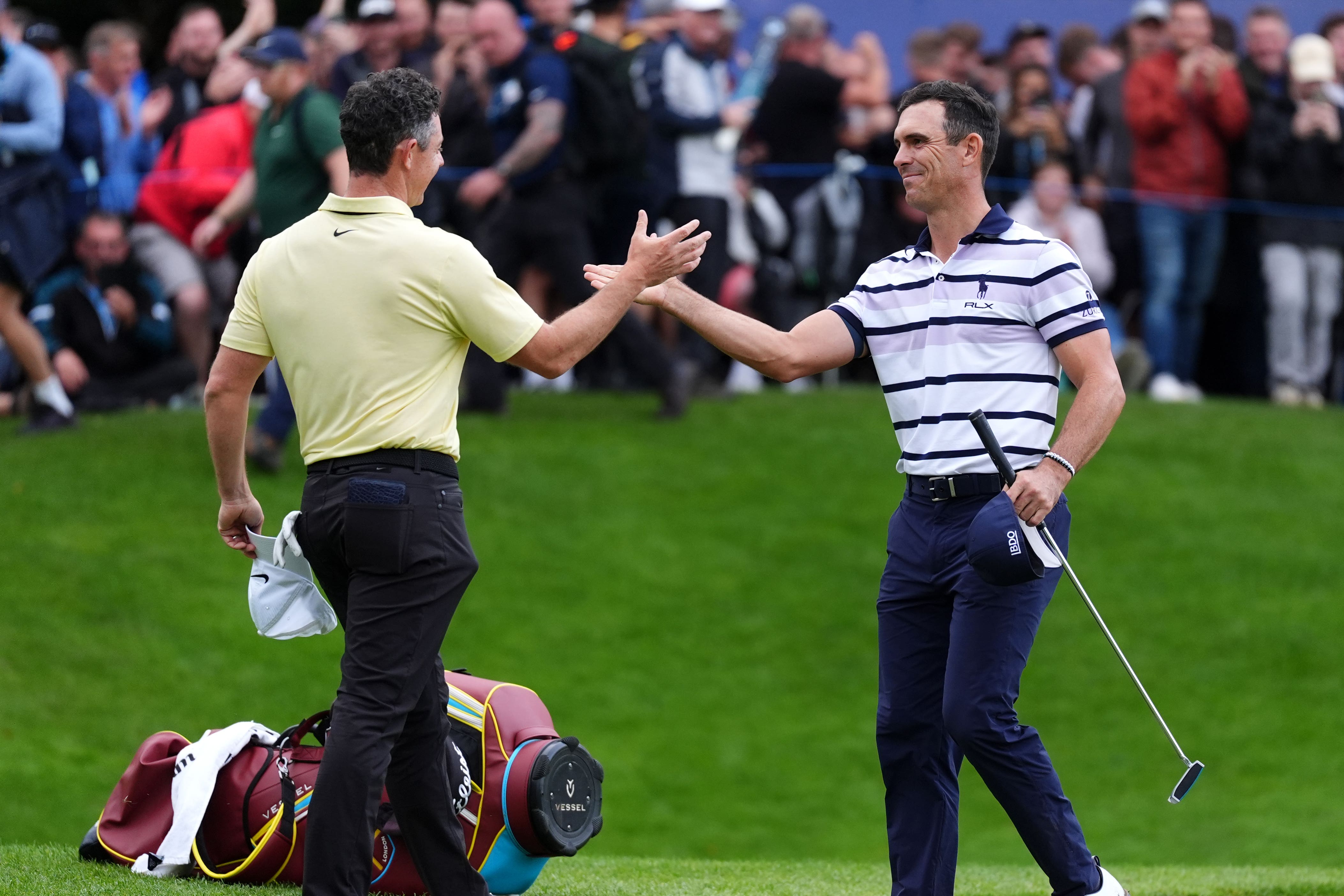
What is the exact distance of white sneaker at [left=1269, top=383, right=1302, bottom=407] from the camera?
1284 cm

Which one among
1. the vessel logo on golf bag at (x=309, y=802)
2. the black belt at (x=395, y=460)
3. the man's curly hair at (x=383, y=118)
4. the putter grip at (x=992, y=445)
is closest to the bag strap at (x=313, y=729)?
the vessel logo on golf bag at (x=309, y=802)

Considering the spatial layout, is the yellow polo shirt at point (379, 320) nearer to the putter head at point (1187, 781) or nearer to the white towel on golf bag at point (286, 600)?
the white towel on golf bag at point (286, 600)

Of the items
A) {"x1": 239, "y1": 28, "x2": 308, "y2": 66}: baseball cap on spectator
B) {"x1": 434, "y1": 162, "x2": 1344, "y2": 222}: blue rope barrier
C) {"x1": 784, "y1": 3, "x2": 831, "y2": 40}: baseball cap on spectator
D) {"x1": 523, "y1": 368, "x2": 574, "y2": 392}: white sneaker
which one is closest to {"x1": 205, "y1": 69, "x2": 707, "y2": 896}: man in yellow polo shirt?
{"x1": 239, "y1": 28, "x2": 308, "y2": 66}: baseball cap on spectator

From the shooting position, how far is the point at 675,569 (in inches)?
367

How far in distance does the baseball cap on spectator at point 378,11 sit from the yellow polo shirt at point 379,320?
24.7 feet

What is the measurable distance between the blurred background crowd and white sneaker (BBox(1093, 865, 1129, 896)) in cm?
604

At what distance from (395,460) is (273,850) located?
4.82ft

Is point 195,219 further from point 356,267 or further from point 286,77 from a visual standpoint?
point 356,267

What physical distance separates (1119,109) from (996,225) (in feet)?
29.4

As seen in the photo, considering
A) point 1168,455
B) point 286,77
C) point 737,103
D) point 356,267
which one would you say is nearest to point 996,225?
point 356,267

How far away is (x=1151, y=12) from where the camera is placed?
41.6 feet

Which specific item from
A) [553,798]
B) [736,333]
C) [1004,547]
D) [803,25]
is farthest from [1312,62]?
[553,798]

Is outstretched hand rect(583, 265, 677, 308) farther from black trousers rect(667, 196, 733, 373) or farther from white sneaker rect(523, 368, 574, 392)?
white sneaker rect(523, 368, 574, 392)

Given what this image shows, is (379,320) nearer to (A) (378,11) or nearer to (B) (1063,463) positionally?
(B) (1063,463)
